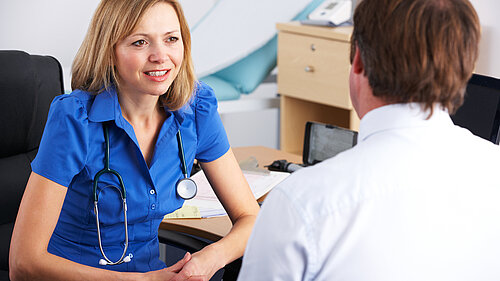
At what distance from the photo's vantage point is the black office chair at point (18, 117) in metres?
1.73

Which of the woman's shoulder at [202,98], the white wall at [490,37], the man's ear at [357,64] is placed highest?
the man's ear at [357,64]

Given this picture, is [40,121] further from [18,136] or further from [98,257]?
[98,257]

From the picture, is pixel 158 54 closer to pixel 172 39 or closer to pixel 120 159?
pixel 172 39

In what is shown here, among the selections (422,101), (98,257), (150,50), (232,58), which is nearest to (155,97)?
(150,50)

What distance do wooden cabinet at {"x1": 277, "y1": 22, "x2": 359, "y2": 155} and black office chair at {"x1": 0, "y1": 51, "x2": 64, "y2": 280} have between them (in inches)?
51.8

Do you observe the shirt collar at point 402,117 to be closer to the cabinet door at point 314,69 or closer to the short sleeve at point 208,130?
the short sleeve at point 208,130

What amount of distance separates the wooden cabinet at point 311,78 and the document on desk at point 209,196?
34.9 inches

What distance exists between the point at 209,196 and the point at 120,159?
0.43 m

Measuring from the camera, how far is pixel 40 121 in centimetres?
180

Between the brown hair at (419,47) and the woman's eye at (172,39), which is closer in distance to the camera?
the brown hair at (419,47)

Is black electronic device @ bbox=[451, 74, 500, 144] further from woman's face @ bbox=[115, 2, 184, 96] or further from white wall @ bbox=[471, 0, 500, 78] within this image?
woman's face @ bbox=[115, 2, 184, 96]

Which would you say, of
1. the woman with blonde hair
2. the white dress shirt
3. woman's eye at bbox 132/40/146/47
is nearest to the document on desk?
the woman with blonde hair

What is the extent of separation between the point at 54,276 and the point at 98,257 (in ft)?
0.51

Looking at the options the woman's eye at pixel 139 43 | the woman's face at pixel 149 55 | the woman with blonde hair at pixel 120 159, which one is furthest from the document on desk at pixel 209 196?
the woman's eye at pixel 139 43
